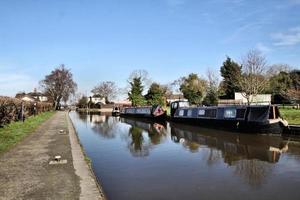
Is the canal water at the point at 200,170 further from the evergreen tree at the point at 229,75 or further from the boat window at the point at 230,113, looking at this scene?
the evergreen tree at the point at 229,75

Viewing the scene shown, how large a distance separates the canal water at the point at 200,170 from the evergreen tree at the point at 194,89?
38.0m

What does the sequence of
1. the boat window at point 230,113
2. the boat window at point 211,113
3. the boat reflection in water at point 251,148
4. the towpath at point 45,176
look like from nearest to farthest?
the towpath at point 45,176 → the boat reflection in water at point 251,148 → the boat window at point 230,113 → the boat window at point 211,113

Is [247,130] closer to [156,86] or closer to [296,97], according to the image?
[296,97]

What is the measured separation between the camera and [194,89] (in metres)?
60.0

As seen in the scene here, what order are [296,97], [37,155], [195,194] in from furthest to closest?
1. [296,97]
2. [37,155]
3. [195,194]

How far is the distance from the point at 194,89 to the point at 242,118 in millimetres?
38413

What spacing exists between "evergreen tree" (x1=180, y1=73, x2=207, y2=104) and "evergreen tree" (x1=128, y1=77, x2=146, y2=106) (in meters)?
8.41

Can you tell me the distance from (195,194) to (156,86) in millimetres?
58884

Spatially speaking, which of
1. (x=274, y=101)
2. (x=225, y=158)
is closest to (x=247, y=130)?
(x=225, y=158)

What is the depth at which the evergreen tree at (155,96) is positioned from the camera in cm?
6319

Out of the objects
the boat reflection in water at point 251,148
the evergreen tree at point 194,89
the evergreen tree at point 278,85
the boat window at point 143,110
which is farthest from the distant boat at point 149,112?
the boat reflection in water at point 251,148

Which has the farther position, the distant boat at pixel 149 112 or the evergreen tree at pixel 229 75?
the evergreen tree at pixel 229 75

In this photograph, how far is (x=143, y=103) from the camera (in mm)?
66438

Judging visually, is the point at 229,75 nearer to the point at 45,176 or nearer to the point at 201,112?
the point at 201,112
